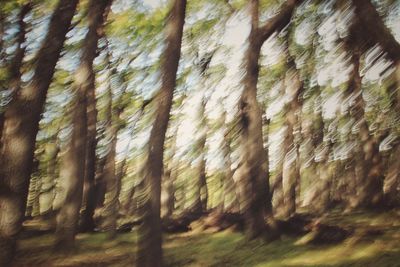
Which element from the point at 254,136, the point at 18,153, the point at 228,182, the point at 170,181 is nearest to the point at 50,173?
the point at 18,153

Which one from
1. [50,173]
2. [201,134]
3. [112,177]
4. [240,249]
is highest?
[201,134]

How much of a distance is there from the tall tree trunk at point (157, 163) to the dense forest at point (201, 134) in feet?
0.05

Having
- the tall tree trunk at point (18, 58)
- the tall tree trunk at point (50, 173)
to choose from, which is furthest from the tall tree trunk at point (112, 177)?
the tall tree trunk at point (18, 58)

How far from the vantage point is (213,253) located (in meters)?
3.43

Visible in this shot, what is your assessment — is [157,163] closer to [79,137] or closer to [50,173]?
[79,137]

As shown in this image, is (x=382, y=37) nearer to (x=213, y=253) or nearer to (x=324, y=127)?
(x=324, y=127)

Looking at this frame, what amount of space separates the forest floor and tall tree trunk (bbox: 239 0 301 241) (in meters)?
0.33

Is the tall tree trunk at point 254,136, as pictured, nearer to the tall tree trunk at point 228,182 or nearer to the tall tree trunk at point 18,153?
→ the tall tree trunk at point 228,182

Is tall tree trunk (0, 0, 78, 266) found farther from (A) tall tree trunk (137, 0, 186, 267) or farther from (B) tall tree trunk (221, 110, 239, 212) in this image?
(B) tall tree trunk (221, 110, 239, 212)

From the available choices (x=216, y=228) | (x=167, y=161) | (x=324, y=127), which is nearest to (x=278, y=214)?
(x=216, y=228)

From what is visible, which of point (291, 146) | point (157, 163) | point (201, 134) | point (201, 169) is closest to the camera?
point (157, 163)

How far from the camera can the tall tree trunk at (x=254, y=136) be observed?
385 cm

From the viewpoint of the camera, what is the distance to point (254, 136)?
4.38 metres

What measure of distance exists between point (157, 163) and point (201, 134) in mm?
931
